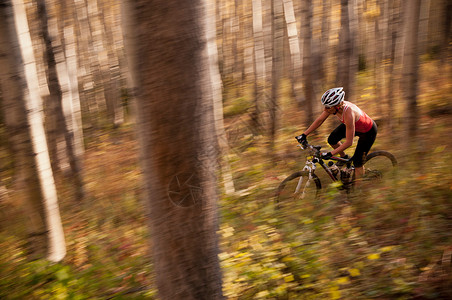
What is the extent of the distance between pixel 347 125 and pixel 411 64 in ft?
7.89

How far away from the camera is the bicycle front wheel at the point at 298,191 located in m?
5.68

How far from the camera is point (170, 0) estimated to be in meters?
2.04

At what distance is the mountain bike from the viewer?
227 inches

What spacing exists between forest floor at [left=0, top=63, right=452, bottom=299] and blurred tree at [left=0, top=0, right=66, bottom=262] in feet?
2.79

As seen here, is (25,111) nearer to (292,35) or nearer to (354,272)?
(354,272)

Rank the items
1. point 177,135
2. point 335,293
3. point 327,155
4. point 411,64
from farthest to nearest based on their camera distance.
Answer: point 411,64, point 327,155, point 335,293, point 177,135

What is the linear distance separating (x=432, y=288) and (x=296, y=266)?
1509 millimetres

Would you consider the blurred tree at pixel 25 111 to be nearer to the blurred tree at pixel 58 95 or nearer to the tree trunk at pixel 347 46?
the blurred tree at pixel 58 95

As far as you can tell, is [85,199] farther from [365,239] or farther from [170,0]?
[170,0]

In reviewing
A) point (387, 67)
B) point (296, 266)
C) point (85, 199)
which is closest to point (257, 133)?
point (85, 199)

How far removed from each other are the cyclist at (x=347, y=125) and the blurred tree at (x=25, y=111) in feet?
12.5

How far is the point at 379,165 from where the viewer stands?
6.15 m

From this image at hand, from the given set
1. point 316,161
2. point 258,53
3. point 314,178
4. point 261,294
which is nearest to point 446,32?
point 258,53

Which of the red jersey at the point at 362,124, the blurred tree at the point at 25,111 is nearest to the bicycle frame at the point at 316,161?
the red jersey at the point at 362,124
